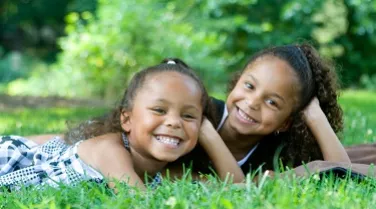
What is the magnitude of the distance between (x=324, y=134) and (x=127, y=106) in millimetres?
1245

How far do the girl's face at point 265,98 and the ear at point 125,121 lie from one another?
2.40 feet

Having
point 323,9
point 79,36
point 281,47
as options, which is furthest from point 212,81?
point 281,47

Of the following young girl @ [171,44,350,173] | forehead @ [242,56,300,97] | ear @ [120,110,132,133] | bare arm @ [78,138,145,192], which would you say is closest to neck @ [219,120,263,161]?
young girl @ [171,44,350,173]

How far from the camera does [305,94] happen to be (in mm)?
4570

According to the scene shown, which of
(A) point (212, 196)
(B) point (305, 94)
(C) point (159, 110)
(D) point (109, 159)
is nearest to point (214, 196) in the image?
(A) point (212, 196)

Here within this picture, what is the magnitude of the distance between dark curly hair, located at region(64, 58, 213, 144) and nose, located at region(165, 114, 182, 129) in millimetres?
299

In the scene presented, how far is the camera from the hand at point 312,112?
15.0ft

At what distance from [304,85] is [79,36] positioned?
8.91 m

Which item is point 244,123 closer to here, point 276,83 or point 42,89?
point 276,83

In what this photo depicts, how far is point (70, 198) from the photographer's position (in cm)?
314

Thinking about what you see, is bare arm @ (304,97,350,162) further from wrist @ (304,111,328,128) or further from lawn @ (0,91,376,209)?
lawn @ (0,91,376,209)

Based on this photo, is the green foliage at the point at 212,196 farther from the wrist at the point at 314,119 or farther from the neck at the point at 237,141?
the neck at the point at 237,141

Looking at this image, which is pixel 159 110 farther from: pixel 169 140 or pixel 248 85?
pixel 248 85

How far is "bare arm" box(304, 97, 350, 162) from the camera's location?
4.41 m
